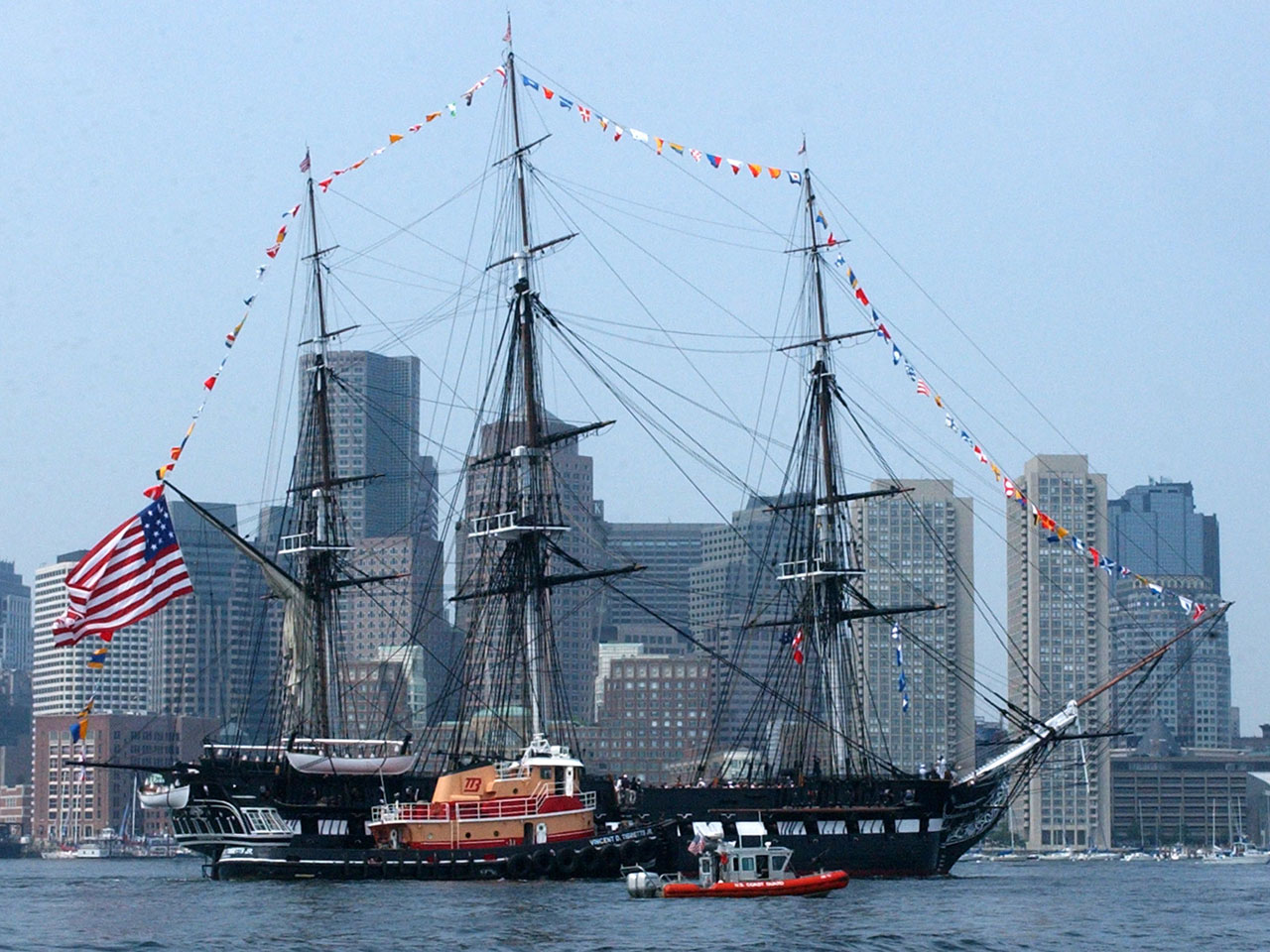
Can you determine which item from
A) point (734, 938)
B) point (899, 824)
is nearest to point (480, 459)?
point (899, 824)

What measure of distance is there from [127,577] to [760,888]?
82.8 ft

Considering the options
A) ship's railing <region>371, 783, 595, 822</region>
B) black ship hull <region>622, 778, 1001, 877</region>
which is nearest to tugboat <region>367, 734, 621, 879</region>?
ship's railing <region>371, 783, 595, 822</region>

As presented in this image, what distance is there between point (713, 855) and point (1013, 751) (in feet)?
79.1

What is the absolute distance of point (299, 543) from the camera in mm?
112500

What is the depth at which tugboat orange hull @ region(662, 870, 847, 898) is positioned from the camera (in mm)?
77188

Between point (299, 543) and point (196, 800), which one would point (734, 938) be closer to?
point (196, 800)

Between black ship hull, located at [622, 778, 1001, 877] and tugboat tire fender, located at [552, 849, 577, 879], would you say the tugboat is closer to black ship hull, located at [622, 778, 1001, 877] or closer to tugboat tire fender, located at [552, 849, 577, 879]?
Answer: tugboat tire fender, located at [552, 849, 577, 879]

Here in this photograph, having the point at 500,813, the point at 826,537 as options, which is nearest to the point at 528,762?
the point at 500,813

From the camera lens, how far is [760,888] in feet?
254

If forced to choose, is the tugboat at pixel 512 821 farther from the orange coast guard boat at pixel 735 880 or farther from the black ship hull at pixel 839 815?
the orange coast guard boat at pixel 735 880

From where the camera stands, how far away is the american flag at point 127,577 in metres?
79.0

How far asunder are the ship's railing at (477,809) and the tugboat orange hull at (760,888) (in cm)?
1005

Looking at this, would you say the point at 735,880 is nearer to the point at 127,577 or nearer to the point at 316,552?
the point at 127,577

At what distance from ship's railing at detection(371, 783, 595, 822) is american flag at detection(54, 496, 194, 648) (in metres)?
14.0
